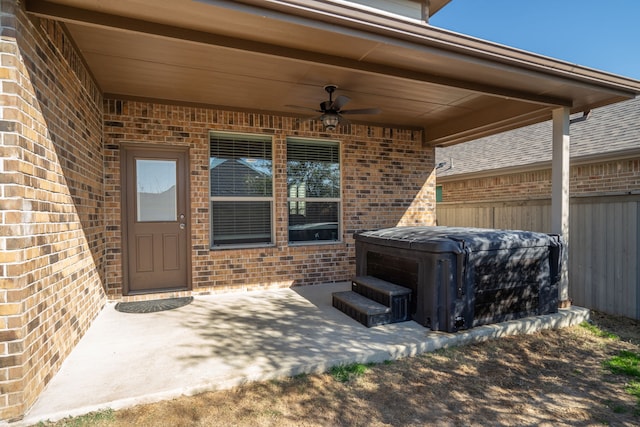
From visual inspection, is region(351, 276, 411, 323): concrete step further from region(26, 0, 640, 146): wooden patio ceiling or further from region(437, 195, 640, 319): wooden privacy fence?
region(437, 195, 640, 319): wooden privacy fence

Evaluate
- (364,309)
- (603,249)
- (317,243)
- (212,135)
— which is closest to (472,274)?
(364,309)

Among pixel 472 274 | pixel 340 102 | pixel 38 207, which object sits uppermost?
pixel 340 102

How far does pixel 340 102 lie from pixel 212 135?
6.87 ft

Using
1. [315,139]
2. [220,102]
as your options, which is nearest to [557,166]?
[315,139]

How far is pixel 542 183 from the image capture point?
7.03m

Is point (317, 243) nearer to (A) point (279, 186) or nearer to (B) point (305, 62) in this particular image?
(A) point (279, 186)

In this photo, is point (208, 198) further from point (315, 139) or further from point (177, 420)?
point (177, 420)

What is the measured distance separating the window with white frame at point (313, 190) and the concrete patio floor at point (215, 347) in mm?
1561

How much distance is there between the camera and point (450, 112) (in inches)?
213

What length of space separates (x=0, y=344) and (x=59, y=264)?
80 centimetres

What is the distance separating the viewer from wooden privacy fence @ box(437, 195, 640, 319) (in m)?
4.54

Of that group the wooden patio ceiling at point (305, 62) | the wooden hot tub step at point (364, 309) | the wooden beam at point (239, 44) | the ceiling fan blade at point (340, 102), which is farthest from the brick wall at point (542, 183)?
the ceiling fan blade at point (340, 102)

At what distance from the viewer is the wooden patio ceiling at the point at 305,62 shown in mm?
2504

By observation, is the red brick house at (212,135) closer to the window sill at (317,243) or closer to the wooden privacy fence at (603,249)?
the window sill at (317,243)
